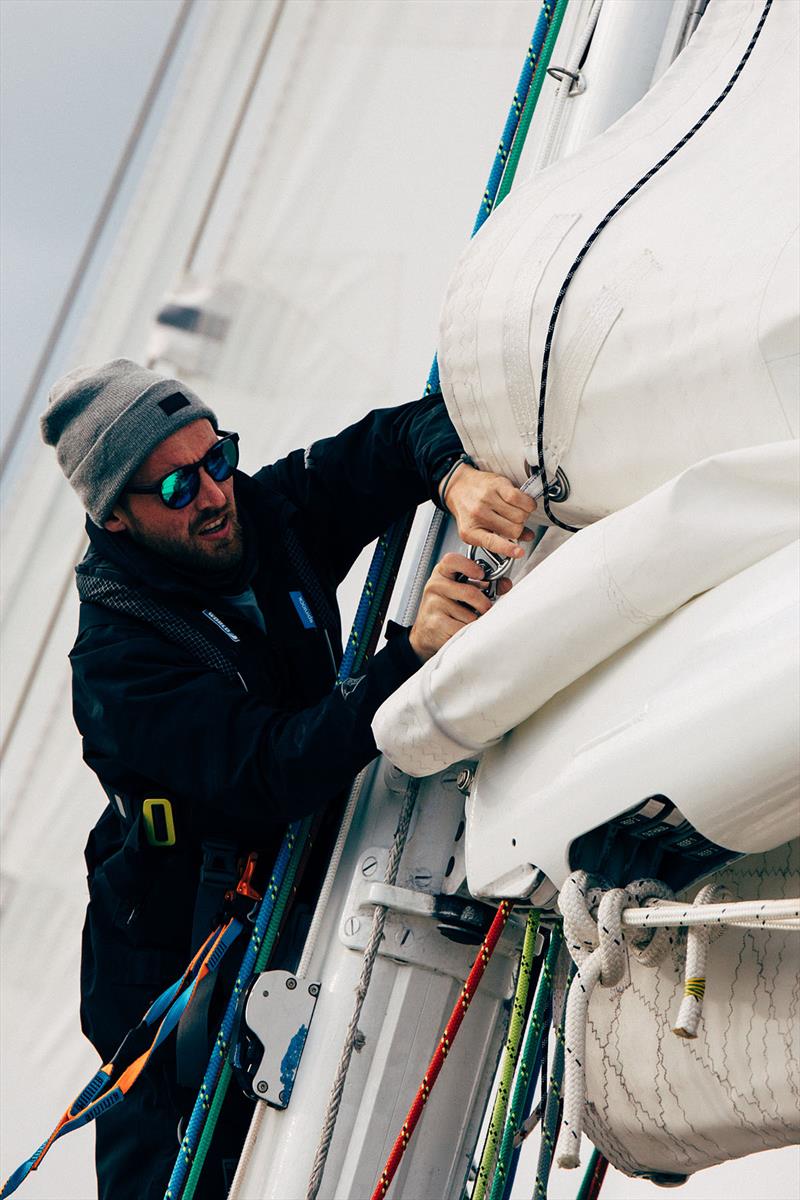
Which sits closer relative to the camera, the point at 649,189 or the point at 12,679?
the point at 649,189

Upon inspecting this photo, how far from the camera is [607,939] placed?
99 centimetres

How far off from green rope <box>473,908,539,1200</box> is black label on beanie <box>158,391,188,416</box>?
0.66m

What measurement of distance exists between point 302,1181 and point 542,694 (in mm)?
491

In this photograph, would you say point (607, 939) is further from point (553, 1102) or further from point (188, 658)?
point (188, 658)

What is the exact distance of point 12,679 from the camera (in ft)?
7.91

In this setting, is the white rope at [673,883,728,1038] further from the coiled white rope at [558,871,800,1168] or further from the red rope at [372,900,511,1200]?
the red rope at [372,900,511,1200]

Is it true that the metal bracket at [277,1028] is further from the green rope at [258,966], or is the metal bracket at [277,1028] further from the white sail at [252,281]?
the white sail at [252,281]

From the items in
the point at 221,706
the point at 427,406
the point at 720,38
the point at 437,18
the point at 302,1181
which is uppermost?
the point at 437,18

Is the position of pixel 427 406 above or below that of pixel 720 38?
below

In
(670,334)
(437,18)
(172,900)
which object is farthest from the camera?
(437,18)

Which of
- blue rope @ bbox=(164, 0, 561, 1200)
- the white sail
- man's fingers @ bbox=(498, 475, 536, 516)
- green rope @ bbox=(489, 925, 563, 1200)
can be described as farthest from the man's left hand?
the white sail

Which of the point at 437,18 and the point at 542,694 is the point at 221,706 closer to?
the point at 542,694

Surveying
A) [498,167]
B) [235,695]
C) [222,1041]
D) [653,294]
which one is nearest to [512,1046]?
[222,1041]

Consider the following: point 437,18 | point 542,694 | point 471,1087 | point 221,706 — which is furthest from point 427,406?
point 437,18
